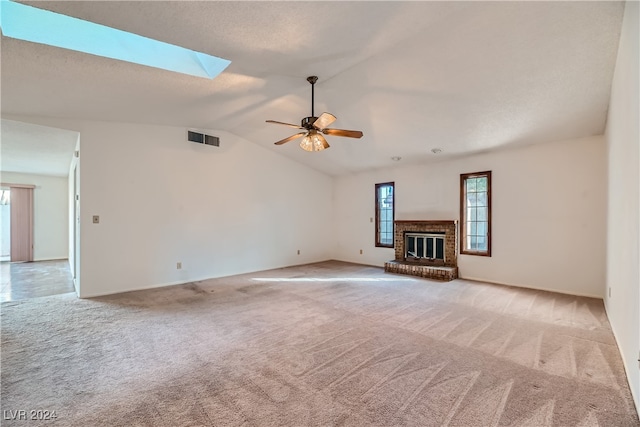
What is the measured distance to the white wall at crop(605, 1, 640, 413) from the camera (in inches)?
→ 79.6

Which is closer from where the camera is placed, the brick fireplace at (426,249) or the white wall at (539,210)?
the white wall at (539,210)

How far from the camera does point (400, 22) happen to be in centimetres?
257

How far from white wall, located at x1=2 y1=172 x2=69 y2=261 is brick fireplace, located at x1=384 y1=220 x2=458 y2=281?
9.39 meters

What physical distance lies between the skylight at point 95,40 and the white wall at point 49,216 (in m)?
7.77

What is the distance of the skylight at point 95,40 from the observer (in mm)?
2477

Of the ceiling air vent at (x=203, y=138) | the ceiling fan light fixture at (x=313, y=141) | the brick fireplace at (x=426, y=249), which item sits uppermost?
the ceiling air vent at (x=203, y=138)

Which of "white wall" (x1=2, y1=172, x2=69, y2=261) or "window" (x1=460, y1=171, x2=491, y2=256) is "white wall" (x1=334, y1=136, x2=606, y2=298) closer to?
"window" (x1=460, y1=171, x2=491, y2=256)

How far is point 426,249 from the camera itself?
6363 millimetres

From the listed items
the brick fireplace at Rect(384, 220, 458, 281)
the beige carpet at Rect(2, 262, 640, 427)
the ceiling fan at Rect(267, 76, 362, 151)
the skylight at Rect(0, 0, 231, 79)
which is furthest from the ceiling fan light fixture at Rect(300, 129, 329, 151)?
the brick fireplace at Rect(384, 220, 458, 281)

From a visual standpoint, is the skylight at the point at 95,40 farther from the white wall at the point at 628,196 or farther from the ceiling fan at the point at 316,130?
the white wall at the point at 628,196

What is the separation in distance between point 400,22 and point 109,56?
9.28 ft

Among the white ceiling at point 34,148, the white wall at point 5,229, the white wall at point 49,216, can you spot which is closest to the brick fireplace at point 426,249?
the white ceiling at point 34,148

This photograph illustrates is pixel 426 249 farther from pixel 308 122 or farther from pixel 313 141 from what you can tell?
pixel 308 122

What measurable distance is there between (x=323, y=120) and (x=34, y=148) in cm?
571
